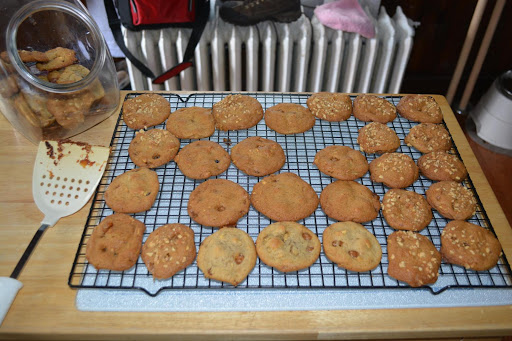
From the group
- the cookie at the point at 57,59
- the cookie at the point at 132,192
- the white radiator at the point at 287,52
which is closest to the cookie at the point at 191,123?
the cookie at the point at 132,192

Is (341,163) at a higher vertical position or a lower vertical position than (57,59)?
lower

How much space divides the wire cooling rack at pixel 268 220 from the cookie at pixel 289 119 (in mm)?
37

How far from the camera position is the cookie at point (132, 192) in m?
1.49

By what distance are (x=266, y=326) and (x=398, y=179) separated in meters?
0.83

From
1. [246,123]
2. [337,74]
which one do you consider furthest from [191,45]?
[337,74]

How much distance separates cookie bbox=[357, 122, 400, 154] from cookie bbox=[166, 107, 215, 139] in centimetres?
70

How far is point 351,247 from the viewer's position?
4.48 feet

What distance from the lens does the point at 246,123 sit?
6.00 ft

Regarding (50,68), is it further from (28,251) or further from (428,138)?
(428,138)

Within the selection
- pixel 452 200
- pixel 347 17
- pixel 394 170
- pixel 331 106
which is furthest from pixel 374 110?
pixel 347 17

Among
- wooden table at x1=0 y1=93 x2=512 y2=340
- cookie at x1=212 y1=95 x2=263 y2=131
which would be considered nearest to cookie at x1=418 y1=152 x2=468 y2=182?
wooden table at x1=0 y1=93 x2=512 y2=340

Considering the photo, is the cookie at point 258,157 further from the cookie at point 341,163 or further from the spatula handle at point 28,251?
the spatula handle at point 28,251

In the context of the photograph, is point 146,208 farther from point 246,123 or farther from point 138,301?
point 246,123

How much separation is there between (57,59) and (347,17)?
1.98 metres
